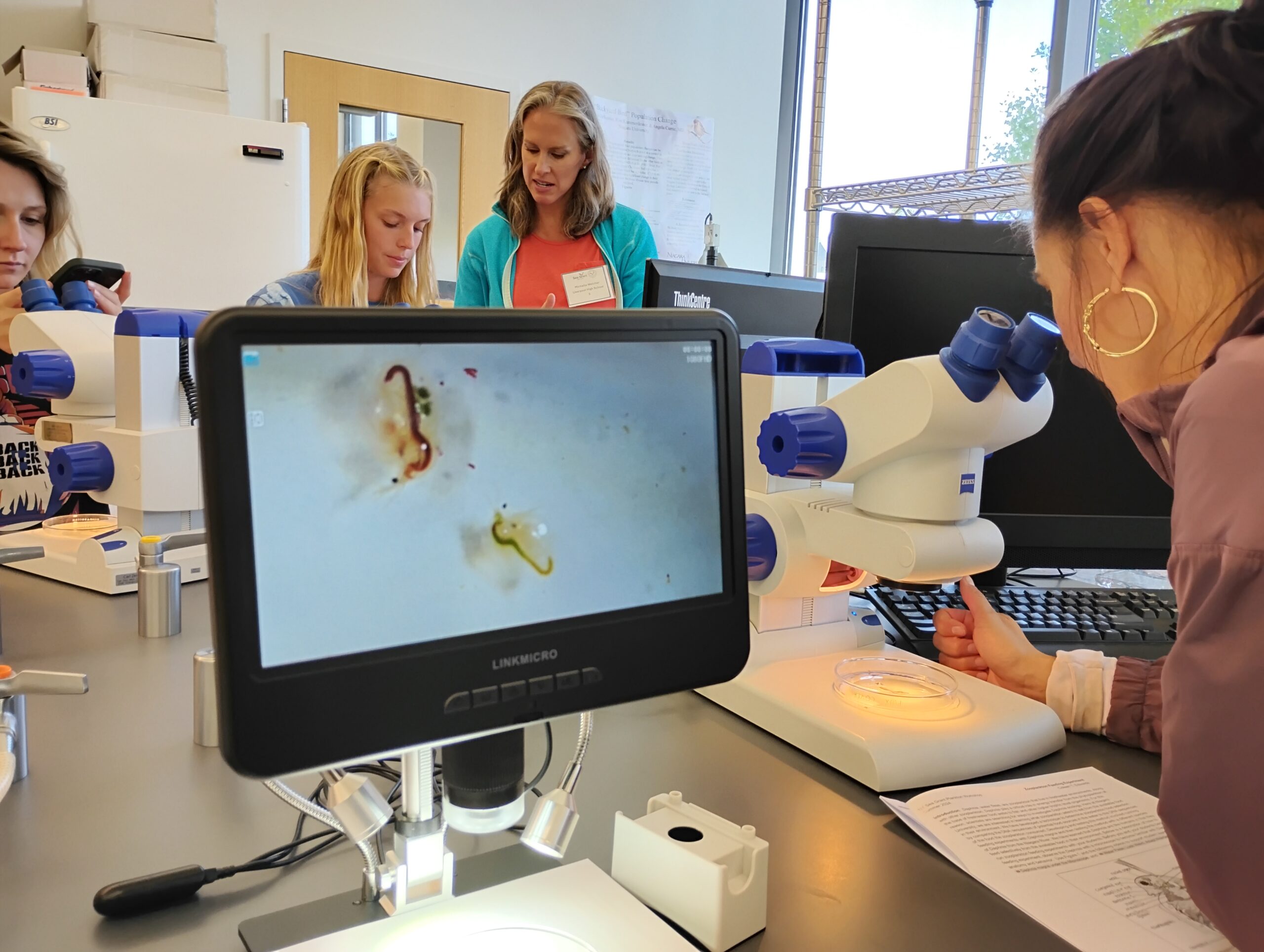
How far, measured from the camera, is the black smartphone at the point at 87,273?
61.7 inches

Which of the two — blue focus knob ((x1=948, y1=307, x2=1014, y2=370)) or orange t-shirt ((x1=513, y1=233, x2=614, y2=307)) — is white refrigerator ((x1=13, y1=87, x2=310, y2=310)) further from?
blue focus knob ((x1=948, y1=307, x2=1014, y2=370))

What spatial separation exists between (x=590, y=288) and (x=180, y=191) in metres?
1.41

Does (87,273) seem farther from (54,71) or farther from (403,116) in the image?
(403,116)

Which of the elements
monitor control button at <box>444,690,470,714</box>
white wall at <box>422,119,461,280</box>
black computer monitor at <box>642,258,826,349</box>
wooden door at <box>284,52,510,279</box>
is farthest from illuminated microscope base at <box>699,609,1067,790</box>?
white wall at <box>422,119,461,280</box>

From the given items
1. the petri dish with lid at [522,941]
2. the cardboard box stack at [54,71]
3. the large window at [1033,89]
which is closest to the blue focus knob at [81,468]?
the petri dish with lid at [522,941]

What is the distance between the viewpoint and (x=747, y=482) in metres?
1.03

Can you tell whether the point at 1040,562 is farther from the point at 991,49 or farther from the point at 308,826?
the point at 991,49

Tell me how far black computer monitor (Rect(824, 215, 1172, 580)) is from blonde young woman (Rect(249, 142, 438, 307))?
4.57 feet

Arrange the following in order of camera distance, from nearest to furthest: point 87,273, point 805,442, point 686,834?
point 686,834 → point 805,442 → point 87,273

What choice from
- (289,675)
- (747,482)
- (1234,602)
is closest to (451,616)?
(289,675)

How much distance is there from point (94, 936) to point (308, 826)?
159 mm

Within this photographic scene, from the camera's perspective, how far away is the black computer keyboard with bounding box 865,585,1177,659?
3.75 feet

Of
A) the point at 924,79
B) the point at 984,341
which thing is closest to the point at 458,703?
the point at 984,341

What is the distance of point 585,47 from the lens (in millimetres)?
3951
